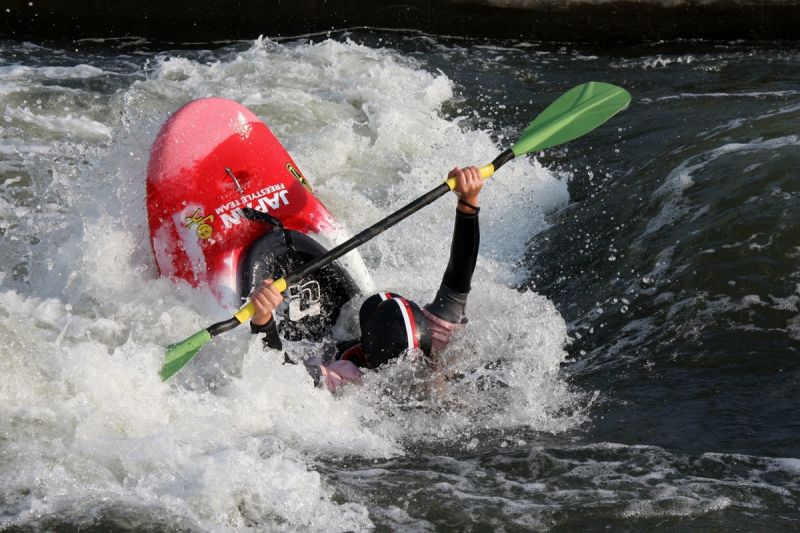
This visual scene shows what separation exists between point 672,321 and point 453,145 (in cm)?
342

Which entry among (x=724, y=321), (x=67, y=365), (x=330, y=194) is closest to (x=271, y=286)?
(x=67, y=365)

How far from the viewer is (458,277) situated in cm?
459

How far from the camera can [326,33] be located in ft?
36.7

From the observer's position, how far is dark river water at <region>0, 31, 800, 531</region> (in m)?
3.50

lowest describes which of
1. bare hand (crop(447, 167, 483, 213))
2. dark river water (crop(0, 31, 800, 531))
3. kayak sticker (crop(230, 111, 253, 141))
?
dark river water (crop(0, 31, 800, 531))

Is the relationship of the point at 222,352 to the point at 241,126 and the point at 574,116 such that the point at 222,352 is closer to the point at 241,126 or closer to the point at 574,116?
the point at 241,126

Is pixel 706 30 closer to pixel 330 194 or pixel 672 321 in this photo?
pixel 330 194

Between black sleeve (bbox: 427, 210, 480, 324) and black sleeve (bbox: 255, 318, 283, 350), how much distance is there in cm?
72

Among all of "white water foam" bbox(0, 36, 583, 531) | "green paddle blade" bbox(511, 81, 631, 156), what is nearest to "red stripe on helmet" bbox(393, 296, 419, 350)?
"white water foam" bbox(0, 36, 583, 531)

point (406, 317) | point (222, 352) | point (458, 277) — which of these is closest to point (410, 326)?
point (406, 317)

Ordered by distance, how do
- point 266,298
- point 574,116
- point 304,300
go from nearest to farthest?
point 266,298
point 304,300
point 574,116

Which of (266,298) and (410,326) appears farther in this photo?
(410,326)

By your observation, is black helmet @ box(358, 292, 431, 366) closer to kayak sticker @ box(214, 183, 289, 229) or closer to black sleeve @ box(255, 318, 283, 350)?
black sleeve @ box(255, 318, 283, 350)

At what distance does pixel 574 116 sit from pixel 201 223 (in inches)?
81.3
